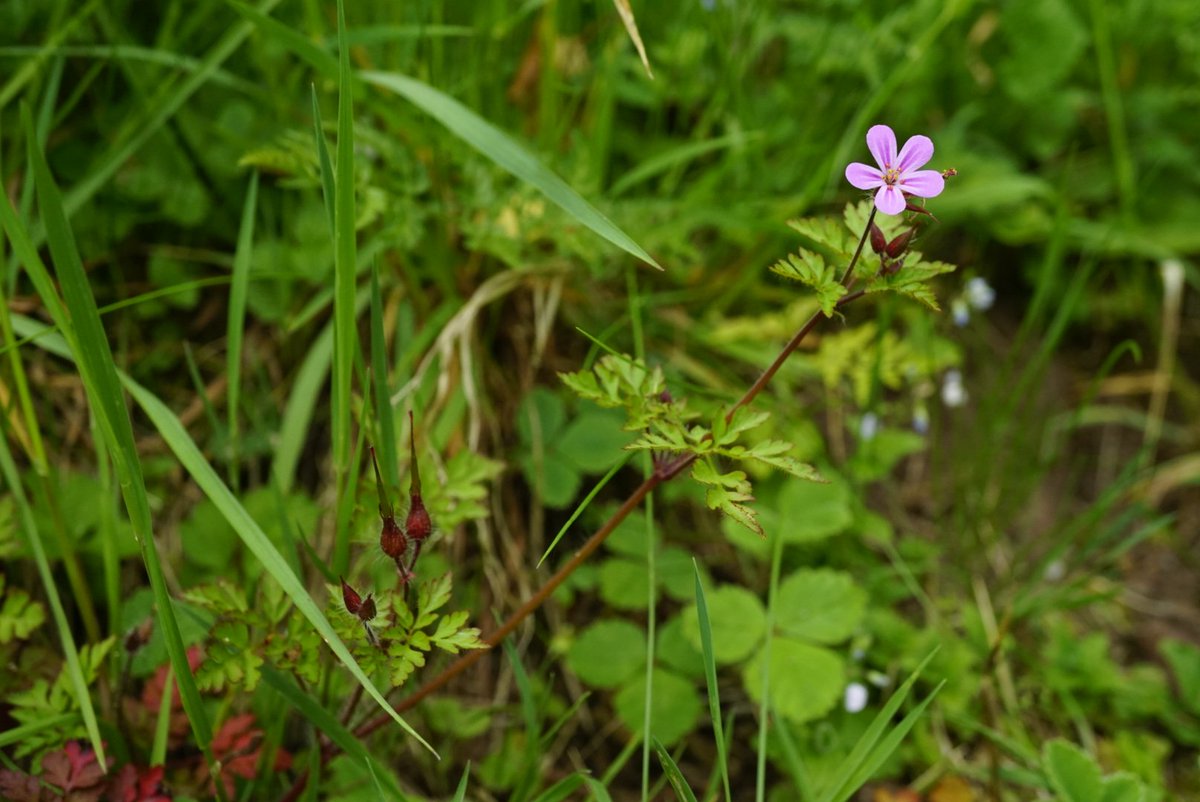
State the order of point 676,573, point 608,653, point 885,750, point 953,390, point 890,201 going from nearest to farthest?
point 890,201, point 885,750, point 608,653, point 676,573, point 953,390

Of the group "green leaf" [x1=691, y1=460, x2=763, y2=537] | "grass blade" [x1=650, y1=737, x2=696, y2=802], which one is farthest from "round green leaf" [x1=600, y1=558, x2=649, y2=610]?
"green leaf" [x1=691, y1=460, x2=763, y2=537]

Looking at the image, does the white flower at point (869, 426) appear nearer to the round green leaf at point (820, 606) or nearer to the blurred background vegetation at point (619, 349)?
the blurred background vegetation at point (619, 349)

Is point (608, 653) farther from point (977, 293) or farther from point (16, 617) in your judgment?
point (977, 293)

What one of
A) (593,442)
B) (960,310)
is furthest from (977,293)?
(593,442)

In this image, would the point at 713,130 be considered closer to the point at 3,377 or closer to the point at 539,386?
the point at 539,386

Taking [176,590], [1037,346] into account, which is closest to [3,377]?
[176,590]

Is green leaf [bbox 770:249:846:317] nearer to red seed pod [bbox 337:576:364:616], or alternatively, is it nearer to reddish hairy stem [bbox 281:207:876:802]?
reddish hairy stem [bbox 281:207:876:802]
